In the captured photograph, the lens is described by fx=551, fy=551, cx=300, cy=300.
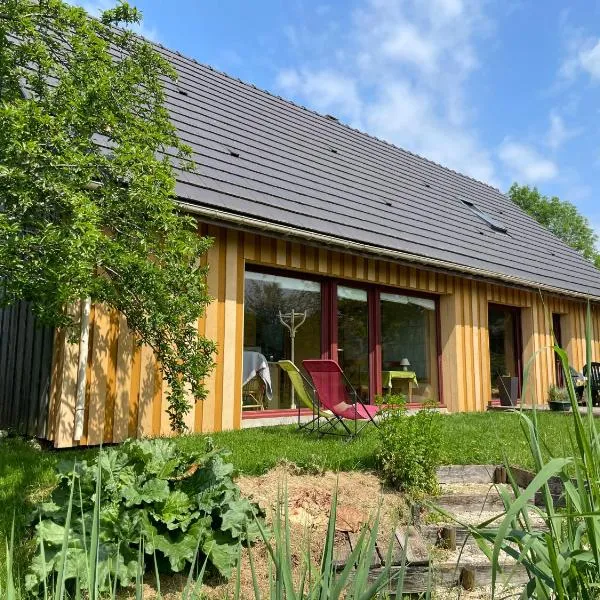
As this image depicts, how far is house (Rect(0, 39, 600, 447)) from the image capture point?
6027 millimetres

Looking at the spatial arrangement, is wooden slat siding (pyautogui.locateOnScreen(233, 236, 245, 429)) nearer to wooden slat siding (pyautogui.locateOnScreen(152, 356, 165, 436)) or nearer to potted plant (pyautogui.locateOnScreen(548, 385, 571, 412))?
wooden slat siding (pyautogui.locateOnScreen(152, 356, 165, 436))

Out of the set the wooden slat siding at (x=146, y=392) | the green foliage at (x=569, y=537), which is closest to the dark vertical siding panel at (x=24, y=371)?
the wooden slat siding at (x=146, y=392)

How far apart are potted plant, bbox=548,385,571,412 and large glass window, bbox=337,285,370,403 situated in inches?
152

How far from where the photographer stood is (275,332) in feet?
26.0

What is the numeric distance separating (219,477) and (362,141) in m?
12.1

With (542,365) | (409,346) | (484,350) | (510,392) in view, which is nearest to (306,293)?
(409,346)

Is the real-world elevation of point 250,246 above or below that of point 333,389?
above

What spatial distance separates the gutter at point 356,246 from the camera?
639 cm

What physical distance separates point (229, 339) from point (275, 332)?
4.13ft

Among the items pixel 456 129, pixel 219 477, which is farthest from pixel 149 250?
pixel 456 129

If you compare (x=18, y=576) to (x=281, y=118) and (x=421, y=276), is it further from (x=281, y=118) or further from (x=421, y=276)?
(x=281, y=118)

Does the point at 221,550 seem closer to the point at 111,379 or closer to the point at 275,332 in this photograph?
the point at 111,379

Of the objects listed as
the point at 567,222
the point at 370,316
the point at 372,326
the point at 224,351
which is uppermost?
the point at 567,222

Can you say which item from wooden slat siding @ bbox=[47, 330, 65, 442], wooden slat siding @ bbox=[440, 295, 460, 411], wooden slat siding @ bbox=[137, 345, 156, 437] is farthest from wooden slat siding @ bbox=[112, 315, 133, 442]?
wooden slat siding @ bbox=[440, 295, 460, 411]
